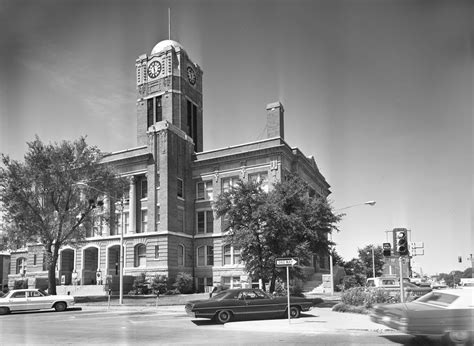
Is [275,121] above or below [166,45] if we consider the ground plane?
below

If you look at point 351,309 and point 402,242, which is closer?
point 402,242

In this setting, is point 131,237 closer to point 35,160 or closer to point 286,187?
point 35,160

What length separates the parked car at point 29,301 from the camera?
28344 millimetres

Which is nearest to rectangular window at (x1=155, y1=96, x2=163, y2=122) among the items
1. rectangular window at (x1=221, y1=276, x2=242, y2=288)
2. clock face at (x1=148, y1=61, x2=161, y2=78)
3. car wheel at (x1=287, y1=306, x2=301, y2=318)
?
clock face at (x1=148, y1=61, x2=161, y2=78)

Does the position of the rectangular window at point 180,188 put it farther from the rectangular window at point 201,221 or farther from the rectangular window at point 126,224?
the rectangular window at point 126,224

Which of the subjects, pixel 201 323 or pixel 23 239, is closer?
pixel 201 323

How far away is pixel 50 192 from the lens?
42.8 meters

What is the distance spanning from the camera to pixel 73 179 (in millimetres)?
43062

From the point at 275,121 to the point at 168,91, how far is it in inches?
598

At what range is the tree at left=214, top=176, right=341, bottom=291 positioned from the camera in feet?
103

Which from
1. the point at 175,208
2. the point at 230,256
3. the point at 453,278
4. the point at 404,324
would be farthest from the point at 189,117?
the point at 453,278

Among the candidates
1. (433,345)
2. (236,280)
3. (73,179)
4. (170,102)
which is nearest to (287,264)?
(433,345)

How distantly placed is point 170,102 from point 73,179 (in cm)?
2143

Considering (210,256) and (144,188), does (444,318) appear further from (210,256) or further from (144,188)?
(144,188)
